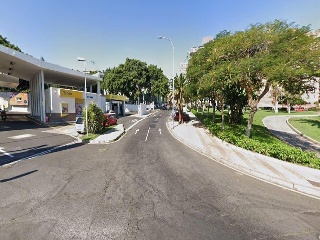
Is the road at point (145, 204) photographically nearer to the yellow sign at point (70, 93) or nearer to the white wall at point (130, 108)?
the yellow sign at point (70, 93)

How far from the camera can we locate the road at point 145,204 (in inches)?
206

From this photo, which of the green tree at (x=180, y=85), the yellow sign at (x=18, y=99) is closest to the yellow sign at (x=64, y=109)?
the green tree at (x=180, y=85)

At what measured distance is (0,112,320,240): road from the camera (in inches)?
206

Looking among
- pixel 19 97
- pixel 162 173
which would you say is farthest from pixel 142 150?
pixel 19 97

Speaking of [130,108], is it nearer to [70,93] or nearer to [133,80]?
[133,80]

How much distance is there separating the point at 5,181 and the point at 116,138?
10.9 m

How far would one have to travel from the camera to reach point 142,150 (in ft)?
46.7

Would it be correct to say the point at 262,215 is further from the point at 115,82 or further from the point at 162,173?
the point at 115,82

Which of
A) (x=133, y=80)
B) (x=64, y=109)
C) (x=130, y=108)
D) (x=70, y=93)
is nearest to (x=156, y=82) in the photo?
(x=133, y=80)

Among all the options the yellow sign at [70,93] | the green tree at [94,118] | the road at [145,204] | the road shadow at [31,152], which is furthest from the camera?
the yellow sign at [70,93]

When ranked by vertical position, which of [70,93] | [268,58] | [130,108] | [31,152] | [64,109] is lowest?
[31,152]

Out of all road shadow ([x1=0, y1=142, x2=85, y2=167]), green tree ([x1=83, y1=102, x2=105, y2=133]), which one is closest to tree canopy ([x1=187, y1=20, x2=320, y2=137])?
green tree ([x1=83, y1=102, x2=105, y2=133])

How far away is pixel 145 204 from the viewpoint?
260 inches

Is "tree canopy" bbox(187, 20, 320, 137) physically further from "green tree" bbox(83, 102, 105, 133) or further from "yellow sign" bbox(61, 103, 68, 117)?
"yellow sign" bbox(61, 103, 68, 117)
